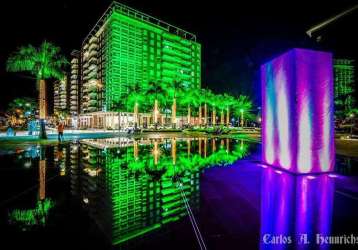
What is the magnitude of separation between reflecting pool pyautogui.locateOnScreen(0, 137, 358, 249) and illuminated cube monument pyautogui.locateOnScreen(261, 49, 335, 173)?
2.07 ft

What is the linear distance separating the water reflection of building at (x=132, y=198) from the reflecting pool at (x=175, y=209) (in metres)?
Answer: 0.02

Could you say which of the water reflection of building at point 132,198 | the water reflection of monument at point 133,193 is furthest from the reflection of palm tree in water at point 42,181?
the water reflection of building at point 132,198

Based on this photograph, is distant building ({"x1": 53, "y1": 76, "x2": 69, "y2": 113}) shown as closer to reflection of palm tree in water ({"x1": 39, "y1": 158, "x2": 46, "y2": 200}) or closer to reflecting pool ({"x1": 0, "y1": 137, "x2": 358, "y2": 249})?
reflection of palm tree in water ({"x1": 39, "y1": 158, "x2": 46, "y2": 200})

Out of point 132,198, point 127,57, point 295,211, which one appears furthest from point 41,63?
point 127,57

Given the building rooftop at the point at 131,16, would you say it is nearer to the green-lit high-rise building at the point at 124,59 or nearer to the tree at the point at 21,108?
the green-lit high-rise building at the point at 124,59

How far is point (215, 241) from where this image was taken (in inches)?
156

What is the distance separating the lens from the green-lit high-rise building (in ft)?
282

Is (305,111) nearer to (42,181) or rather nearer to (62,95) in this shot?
(42,181)

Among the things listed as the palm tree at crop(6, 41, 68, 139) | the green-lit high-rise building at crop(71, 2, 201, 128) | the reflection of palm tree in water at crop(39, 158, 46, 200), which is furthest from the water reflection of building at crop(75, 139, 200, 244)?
the green-lit high-rise building at crop(71, 2, 201, 128)

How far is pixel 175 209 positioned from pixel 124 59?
88.9 metres

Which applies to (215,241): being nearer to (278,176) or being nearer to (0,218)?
(0,218)

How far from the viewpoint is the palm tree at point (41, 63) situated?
82.4ft

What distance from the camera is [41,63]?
26.1 m

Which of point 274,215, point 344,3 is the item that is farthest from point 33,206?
point 344,3
